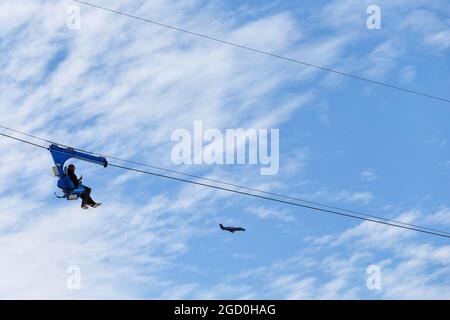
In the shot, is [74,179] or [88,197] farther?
[88,197]

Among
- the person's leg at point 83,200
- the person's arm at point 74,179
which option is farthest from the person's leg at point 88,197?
the person's arm at point 74,179

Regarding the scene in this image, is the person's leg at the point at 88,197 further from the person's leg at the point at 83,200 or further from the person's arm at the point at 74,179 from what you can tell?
the person's arm at the point at 74,179

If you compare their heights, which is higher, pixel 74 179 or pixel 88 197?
pixel 74 179

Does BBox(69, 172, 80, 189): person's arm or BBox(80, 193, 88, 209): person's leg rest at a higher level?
BBox(69, 172, 80, 189): person's arm

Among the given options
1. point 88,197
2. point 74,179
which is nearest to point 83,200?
point 88,197

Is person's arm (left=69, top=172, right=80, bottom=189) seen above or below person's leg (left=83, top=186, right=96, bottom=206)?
above

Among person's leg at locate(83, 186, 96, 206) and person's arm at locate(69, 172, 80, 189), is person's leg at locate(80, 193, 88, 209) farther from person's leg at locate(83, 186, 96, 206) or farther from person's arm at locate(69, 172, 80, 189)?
person's arm at locate(69, 172, 80, 189)

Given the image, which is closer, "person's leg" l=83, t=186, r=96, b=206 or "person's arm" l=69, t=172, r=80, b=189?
"person's arm" l=69, t=172, r=80, b=189

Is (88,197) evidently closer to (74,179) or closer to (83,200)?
(83,200)

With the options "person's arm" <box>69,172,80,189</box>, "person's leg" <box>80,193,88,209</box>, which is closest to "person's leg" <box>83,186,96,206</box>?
"person's leg" <box>80,193,88,209</box>

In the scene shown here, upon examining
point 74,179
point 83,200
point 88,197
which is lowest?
point 83,200

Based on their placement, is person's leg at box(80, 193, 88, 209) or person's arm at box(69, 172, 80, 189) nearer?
person's arm at box(69, 172, 80, 189)
